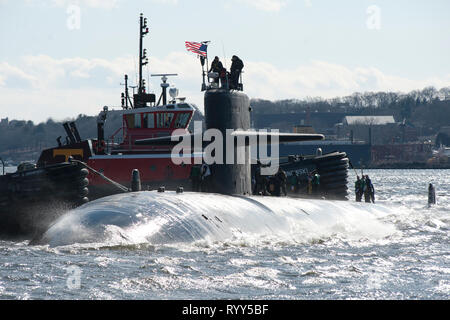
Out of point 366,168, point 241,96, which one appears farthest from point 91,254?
point 366,168

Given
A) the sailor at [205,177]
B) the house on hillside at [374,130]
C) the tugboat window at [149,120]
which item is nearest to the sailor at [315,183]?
the tugboat window at [149,120]

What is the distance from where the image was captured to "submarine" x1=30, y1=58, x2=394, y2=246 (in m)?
13.7

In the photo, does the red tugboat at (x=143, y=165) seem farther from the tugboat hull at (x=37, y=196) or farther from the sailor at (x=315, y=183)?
the tugboat hull at (x=37, y=196)

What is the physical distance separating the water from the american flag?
30.1ft

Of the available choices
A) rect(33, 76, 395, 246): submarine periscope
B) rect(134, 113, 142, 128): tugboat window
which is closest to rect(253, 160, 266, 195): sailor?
rect(33, 76, 395, 246): submarine periscope

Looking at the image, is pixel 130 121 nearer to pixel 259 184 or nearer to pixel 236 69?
pixel 259 184

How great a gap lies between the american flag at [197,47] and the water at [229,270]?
9183 millimetres

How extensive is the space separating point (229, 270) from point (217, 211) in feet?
11.4

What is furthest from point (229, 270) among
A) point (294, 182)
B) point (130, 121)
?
point (130, 121)

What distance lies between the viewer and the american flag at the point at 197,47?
937 inches

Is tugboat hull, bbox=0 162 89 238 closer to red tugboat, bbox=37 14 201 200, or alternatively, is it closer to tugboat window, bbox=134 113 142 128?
red tugboat, bbox=37 14 201 200

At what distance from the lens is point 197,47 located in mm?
24172
